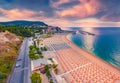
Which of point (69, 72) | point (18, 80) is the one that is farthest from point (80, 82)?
point (18, 80)

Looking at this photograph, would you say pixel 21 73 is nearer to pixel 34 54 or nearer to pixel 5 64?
pixel 5 64

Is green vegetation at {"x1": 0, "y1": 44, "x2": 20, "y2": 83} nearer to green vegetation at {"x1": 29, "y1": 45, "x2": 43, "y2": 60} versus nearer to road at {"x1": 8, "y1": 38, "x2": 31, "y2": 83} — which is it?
road at {"x1": 8, "y1": 38, "x2": 31, "y2": 83}

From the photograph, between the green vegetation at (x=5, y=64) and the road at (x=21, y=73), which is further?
the green vegetation at (x=5, y=64)

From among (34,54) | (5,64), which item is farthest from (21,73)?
(34,54)

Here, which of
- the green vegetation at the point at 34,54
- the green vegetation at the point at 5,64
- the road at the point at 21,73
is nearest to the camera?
the road at the point at 21,73

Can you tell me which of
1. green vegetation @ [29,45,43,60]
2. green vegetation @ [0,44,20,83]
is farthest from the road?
green vegetation @ [29,45,43,60]

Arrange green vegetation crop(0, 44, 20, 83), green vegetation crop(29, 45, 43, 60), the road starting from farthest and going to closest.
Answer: green vegetation crop(29, 45, 43, 60) → green vegetation crop(0, 44, 20, 83) → the road

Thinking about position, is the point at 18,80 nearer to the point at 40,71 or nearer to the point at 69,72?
the point at 40,71

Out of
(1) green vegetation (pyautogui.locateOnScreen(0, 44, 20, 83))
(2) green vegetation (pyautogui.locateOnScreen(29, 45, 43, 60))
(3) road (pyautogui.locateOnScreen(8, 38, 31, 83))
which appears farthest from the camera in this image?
(2) green vegetation (pyautogui.locateOnScreen(29, 45, 43, 60))

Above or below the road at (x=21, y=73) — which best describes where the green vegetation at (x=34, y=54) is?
above

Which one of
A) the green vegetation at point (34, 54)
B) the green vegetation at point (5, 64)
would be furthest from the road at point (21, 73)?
the green vegetation at point (34, 54)

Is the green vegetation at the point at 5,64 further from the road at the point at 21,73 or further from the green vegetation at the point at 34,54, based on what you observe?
the green vegetation at the point at 34,54

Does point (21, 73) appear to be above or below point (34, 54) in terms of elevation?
below
